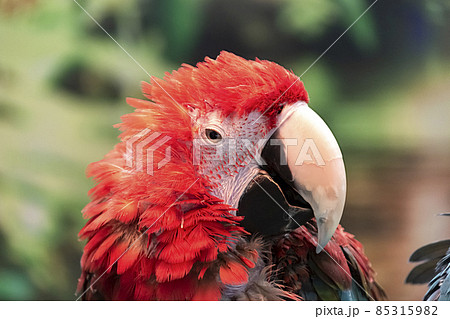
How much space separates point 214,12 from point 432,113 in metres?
0.45

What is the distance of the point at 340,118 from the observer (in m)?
0.79

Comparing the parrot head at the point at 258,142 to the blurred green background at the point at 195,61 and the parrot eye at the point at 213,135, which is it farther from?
the blurred green background at the point at 195,61

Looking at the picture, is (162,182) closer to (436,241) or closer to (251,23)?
(251,23)

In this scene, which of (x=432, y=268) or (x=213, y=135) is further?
(x=432, y=268)

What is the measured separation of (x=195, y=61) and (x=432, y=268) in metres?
0.58

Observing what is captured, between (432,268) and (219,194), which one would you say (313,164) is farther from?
(432,268)

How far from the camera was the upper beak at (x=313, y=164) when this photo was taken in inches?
21.7

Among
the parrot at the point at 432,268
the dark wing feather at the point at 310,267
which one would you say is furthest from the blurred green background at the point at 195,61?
the dark wing feather at the point at 310,267

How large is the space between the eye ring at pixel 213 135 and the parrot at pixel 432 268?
418 millimetres

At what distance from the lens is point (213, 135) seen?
605 millimetres

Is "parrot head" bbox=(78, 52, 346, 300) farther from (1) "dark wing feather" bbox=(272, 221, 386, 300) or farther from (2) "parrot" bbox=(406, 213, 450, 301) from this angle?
(2) "parrot" bbox=(406, 213, 450, 301)

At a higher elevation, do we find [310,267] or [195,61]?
[195,61]

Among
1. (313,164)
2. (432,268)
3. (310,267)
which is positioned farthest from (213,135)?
(432,268)

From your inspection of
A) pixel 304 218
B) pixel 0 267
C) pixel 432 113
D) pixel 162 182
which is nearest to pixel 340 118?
pixel 432 113
